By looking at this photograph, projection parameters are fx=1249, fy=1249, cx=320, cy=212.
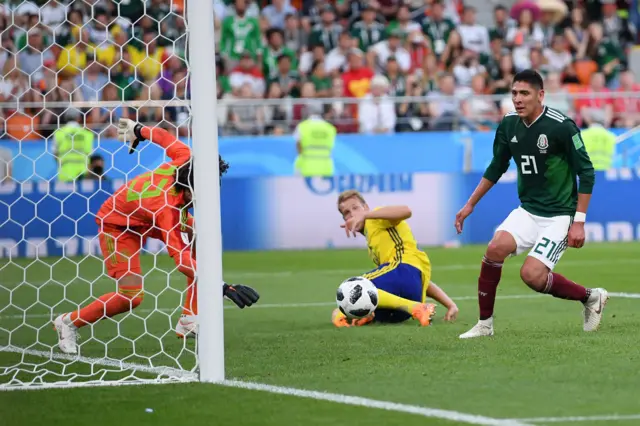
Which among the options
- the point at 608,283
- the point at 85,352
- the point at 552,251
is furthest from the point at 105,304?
A: the point at 608,283

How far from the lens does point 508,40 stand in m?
22.5

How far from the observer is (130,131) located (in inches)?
312

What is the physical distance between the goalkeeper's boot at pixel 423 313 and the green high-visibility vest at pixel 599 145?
36.3 ft

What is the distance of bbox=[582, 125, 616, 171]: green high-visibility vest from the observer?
19328mm

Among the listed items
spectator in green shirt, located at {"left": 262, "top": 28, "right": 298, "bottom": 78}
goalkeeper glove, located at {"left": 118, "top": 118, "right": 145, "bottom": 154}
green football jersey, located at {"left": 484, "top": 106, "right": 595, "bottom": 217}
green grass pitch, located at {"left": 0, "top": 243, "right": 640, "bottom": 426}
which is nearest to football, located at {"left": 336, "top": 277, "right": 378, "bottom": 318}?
green grass pitch, located at {"left": 0, "top": 243, "right": 640, "bottom": 426}

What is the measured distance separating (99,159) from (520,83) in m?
9.77

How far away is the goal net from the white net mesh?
23 millimetres

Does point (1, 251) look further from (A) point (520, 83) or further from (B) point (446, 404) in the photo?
(B) point (446, 404)

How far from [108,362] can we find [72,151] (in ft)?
34.1

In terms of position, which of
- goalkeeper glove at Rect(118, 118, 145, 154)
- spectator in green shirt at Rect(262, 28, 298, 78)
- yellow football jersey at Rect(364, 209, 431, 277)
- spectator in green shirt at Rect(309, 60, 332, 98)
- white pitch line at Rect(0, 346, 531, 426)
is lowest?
white pitch line at Rect(0, 346, 531, 426)

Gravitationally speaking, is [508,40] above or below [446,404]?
above

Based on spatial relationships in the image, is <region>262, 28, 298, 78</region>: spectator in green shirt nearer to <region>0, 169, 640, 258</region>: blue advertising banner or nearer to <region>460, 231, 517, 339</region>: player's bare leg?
<region>0, 169, 640, 258</region>: blue advertising banner

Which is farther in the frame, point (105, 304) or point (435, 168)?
point (435, 168)

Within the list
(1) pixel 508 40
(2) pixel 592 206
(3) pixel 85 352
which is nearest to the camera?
(3) pixel 85 352
